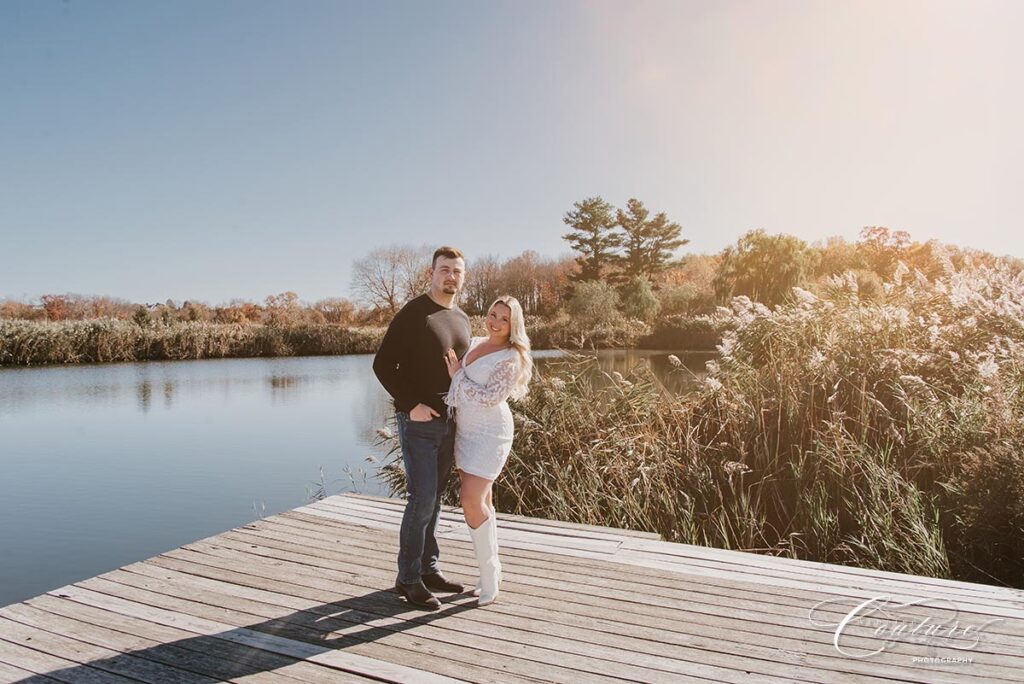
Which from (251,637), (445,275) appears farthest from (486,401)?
(251,637)

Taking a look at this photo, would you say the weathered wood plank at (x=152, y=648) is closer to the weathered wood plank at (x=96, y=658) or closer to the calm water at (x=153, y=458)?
the weathered wood plank at (x=96, y=658)

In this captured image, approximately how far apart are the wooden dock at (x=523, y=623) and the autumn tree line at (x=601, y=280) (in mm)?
21350

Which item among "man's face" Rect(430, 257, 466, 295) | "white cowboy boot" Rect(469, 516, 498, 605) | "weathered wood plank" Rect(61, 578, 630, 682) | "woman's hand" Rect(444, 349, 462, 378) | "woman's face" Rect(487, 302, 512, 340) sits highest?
"man's face" Rect(430, 257, 466, 295)

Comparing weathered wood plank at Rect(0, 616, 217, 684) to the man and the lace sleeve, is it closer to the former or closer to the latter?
the man

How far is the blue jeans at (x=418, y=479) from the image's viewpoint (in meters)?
2.90

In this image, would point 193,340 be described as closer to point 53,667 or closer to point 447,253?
point 53,667

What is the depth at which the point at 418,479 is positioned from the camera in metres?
2.90

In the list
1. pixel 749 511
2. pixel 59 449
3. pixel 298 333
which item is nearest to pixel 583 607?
pixel 749 511

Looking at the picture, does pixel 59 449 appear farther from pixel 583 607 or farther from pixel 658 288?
pixel 658 288

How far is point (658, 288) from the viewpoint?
34844mm

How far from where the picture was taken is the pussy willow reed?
403 cm

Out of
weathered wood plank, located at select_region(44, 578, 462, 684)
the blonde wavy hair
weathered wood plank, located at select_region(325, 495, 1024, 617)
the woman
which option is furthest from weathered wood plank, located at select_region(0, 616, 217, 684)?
weathered wood plank, located at select_region(325, 495, 1024, 617)

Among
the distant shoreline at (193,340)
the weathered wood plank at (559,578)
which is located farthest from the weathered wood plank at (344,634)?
the distant shoreline at (193,340)

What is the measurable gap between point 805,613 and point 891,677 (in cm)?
55
